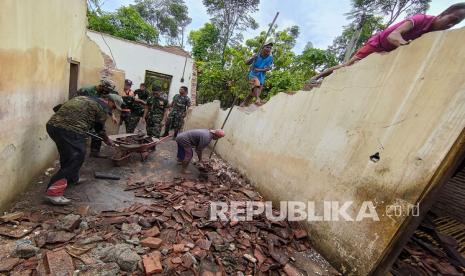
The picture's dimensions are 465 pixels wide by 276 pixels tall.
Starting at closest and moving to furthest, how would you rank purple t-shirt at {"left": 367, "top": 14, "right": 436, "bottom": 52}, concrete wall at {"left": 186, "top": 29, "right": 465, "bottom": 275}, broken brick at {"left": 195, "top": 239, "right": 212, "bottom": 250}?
concrete wall at {"left": 186, "top": 29, "right": 465, "bottom": 275}
purple t-shirt at {"left": 367, "top": 14, "right": 436, "bottom": 52}
broken brick at {"left": 195, "top": 239, "right": 212, "bottom": 250}

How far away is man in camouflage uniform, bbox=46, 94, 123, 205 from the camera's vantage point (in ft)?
12.2

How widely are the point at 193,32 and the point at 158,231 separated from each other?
66.1ft

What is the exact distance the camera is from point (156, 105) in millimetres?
7551

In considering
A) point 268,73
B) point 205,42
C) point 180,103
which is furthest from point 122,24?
point 180,103

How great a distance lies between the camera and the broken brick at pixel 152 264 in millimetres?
2690

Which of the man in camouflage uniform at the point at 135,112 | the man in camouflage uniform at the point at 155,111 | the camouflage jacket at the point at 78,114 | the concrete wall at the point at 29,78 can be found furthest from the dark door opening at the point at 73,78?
the camouflage jacket at the point at 78,114

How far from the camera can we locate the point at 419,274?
306 cm

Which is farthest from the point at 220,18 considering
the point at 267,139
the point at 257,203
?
the point at 257,203

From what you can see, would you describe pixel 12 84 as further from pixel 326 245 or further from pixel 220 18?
pixel 220 18

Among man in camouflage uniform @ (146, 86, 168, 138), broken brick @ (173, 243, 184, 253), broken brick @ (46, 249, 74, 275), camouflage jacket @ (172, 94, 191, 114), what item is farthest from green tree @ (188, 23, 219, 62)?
broken brick @ (46, 249, 74, 275)

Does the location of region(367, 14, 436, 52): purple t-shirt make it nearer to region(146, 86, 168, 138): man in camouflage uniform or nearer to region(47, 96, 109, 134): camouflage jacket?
region(47, 96, 109, 134): camouflage jacket

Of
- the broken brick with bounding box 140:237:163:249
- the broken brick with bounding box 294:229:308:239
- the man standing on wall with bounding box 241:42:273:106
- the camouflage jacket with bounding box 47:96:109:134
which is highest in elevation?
the man standing on wall with bounding box 241:42:273:106

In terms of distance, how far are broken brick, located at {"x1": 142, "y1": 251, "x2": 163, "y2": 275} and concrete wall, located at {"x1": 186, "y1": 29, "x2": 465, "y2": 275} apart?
2446 mm

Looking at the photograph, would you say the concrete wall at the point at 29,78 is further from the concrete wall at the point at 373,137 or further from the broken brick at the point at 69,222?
the concrete wall at the point at 373,137
